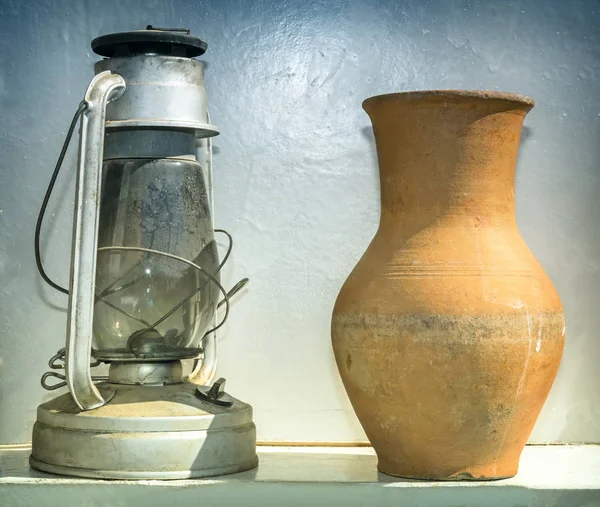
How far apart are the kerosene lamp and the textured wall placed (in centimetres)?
23

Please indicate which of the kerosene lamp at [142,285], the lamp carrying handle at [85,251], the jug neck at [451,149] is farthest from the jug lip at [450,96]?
the lamp carrying handle at [85,251]

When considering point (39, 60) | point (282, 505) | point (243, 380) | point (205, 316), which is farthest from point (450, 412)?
point (39, 60)

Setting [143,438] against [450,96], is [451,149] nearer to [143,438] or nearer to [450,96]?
[450,96]

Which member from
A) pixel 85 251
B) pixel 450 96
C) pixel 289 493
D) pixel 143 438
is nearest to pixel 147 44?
pixel 85 251

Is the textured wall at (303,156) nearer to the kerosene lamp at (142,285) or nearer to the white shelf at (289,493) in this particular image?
the kerosene lamp at (142,285)

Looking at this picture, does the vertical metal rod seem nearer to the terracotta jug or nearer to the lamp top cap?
the lamp top cap

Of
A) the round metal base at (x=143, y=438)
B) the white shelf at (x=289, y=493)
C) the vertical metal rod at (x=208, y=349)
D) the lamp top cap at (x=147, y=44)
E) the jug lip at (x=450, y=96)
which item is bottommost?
the white shelf at (x=289, y=493)

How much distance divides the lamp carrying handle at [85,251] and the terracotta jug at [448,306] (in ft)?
1.12

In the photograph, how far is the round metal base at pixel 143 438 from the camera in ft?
4.33

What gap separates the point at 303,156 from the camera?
67.9 inches

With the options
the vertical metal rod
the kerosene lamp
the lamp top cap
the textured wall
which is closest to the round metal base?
the kerosene lamp

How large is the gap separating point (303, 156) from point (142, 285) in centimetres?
43

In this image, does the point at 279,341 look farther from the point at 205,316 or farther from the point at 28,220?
the point at 28,220

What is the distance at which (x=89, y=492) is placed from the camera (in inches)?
51.2
